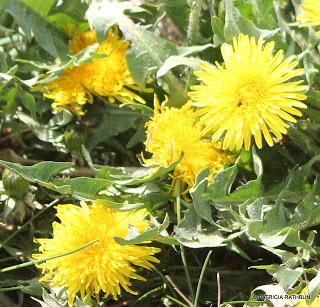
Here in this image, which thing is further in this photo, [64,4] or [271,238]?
[64,4]

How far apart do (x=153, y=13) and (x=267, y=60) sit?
0.84 meters

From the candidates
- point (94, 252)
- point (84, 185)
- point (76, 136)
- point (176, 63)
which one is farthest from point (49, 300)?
point (176, 63)

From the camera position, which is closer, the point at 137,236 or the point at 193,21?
the point at 137,236

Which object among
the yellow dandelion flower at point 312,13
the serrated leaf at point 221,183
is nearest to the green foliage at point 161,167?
the serrated leaf at point 221,183

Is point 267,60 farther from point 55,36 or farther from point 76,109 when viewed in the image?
point 55,36

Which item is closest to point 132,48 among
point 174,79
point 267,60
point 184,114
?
point 174,79

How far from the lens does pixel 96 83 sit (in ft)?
7.36

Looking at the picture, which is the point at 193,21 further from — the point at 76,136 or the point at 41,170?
the point at 41,170

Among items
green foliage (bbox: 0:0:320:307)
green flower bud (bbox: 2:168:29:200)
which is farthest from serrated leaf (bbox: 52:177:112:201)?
green flower bud (bbox: 2:168:29:200)

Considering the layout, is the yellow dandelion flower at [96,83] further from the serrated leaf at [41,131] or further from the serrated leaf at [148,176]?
the serrated leaf at [148,176]

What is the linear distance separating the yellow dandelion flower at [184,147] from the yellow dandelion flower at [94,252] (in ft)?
0.73

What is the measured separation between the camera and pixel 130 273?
1.91m

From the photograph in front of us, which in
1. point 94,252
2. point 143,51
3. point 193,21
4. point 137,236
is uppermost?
point 193,21

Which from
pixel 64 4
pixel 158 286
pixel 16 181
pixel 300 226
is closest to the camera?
pixel 300 226
